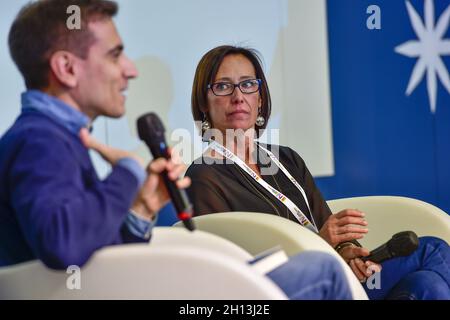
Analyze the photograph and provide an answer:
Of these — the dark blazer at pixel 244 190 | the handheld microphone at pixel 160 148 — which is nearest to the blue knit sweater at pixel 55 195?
the handheld microphone at pixel 160 148

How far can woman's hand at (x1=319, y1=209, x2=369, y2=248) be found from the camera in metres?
2.41

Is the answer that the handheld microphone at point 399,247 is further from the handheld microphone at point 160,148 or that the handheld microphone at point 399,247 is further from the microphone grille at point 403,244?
the handheld microphone at point 160,148

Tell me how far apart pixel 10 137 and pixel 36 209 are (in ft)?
0.84

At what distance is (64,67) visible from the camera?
184 cm

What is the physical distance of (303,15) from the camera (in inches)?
130

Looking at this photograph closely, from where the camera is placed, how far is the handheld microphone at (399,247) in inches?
90.8

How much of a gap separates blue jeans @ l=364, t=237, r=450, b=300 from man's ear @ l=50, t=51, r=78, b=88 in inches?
49.3

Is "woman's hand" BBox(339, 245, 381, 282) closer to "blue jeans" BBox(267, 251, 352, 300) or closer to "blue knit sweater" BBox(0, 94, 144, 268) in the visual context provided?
"blue jeans" BBox(267, 251, 352, 300)

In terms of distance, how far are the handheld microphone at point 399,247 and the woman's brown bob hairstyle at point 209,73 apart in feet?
2.63

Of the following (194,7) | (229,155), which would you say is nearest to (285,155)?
(229,155)

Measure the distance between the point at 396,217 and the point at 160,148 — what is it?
4.58 feet

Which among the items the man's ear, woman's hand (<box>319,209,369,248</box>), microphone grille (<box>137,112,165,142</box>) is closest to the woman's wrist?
woman's hand (<box>319,209,369,248</box>)

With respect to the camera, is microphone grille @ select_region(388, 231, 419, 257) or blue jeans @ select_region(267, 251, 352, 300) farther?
microphone grille @ select_region(388, 231, 419, 257)
